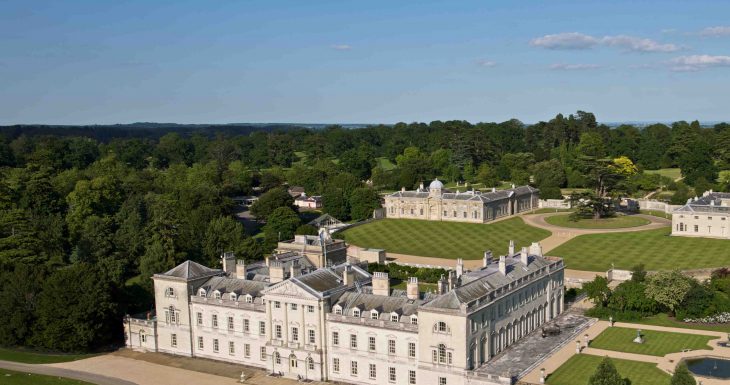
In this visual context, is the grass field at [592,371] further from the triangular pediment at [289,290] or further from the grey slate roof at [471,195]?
the grey slate roof at [471,195]

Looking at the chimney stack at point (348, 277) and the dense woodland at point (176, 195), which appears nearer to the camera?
the chimney stack at point (348, 277)

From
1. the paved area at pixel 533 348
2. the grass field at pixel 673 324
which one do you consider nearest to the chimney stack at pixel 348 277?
the paved area at pixel 533 348

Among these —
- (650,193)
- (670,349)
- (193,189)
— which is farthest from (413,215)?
(670,349)

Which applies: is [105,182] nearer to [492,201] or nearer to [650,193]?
[492,201]

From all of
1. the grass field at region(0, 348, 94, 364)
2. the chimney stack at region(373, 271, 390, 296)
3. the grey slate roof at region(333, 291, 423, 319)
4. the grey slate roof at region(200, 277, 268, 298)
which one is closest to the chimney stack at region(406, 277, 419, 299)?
the grey slate roof at region(333, 291, 423, 319)

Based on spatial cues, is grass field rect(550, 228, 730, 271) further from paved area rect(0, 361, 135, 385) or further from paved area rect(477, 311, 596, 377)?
paved area rect(0, 361, 135, 385)

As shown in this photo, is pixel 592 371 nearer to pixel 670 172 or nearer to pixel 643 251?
pixel 643 251
